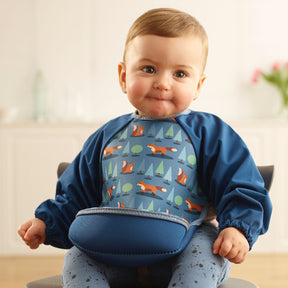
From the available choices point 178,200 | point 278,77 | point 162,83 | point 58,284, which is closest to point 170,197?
point 178,200

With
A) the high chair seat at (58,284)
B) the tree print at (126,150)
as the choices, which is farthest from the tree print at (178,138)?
the high chair seat at (58,284)

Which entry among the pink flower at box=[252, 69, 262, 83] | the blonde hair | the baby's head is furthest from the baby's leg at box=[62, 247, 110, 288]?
the pink flower at box=[252, 69, 262, 83]

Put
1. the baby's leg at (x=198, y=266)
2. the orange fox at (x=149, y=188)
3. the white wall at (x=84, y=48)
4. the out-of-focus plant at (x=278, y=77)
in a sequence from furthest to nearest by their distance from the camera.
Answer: the white wall at (x=84, y=48) < the out-of-focus plant at (x=278, y=77) < the orange fox at (x=149, y=188) < the baby's leg at (x=198, y=266)

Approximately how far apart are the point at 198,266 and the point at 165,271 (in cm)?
10

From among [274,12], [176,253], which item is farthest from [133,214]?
[274,12]

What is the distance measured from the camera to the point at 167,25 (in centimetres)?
102

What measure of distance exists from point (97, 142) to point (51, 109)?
2.95m

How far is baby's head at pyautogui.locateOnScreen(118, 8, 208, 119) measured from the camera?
102 centimetres

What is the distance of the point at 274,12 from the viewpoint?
13.6 feet

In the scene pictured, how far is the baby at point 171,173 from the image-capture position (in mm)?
950

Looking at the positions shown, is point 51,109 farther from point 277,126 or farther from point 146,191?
point 146,191

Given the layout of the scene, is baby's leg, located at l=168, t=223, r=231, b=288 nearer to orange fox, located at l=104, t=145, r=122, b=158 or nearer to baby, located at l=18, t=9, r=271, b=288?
baby, located at l=18, t=9, r=271, b=288

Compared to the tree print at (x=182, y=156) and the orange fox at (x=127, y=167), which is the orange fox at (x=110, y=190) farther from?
the tree print at (x=182, y=156)

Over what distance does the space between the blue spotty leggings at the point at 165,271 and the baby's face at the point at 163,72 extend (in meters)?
0.27
